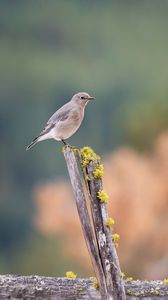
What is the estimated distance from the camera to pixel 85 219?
364 centimetres

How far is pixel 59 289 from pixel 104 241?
12.3 inches

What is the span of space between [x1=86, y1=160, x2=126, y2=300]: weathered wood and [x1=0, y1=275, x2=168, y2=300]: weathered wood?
8 cm

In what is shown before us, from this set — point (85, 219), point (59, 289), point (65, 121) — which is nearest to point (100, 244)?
point (85, 219)

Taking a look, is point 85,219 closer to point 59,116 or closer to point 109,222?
point 109,222

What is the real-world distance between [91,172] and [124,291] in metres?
0.59

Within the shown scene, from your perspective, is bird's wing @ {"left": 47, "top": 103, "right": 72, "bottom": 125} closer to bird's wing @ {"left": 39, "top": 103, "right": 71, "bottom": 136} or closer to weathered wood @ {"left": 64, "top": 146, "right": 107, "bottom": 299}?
bird's wing @ {"left": 39, "top": 103, "right": 71, "bottom": 136}

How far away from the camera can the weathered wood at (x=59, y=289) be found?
360cm

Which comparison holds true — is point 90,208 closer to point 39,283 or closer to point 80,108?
point 39,283

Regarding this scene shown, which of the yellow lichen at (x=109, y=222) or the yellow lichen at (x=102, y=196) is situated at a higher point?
the yellow lichen at (x=102, y=196)

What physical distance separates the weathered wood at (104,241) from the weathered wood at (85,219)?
0.02 metres

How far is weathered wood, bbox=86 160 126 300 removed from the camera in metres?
3.62

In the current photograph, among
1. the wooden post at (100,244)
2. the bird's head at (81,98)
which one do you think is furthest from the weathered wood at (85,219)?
the bird's head at (81,98)

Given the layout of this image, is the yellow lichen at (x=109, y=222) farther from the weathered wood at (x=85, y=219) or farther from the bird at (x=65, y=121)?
the bird at (x=65, y=121)

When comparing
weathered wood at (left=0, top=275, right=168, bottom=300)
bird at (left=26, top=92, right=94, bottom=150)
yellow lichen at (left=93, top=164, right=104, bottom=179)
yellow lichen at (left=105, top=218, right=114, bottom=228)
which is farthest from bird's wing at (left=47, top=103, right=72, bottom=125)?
weathered wood at (left=0, top=275, right=168, bottom=300)
